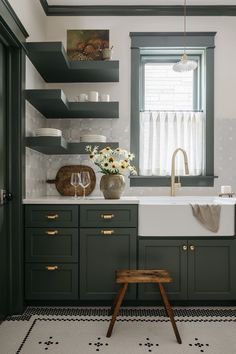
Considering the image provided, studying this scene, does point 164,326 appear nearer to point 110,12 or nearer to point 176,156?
point 176,156

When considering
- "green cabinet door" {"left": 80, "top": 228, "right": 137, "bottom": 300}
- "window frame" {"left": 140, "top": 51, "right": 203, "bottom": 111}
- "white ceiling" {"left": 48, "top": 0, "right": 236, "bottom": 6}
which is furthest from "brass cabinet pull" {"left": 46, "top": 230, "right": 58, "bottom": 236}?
"white ceiling" {"left": 48, "top": 0, "right": 236, "bottom": 6}

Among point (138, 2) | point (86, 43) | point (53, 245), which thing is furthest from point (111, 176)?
point (138, 2)

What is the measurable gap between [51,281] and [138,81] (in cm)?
212

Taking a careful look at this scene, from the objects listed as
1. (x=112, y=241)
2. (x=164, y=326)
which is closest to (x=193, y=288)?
(x=164, y=326)

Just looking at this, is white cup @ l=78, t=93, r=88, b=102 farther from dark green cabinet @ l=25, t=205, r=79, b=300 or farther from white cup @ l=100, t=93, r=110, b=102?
dark green cabinet @ l=25, t=205, r=79, b=300

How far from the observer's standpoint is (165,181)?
11.5 ft

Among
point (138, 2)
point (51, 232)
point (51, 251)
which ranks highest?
point (138, 2)

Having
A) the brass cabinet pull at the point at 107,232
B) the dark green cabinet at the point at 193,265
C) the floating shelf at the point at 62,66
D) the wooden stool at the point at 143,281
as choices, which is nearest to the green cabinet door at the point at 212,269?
the dark green cabinet at the point at 193,265

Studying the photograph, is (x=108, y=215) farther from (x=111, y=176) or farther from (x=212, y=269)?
(x=212, y=269)

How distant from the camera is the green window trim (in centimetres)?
350

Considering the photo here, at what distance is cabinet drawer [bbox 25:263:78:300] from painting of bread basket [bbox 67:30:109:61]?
2.06 metres

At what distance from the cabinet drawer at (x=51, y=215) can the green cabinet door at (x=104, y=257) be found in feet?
0.43

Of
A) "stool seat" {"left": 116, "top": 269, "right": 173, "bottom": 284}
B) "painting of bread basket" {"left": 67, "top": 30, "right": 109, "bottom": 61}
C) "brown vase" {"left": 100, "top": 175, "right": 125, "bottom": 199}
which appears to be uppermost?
"painting of bread basket" {"left": 67, "top": 30, "right": 109, "bottom": 61}

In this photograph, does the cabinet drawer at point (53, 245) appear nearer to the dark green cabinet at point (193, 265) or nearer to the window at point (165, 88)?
the dark green cabinet at point (193, 265)
